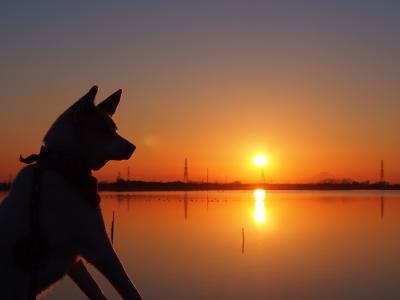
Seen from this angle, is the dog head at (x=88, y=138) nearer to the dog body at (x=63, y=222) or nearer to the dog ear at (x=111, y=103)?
the dog body at (x=63, y=222)

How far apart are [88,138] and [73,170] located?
162 millimetres

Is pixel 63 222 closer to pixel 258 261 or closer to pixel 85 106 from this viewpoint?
pixel 85 106

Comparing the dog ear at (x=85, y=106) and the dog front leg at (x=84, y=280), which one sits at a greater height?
the dog ear at (x=85, y=106)

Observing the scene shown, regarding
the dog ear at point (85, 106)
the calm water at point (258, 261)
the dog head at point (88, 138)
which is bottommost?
the calm water at point (258, 261)

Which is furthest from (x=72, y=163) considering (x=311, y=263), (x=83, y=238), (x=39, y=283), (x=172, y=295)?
(x=311, y=263)

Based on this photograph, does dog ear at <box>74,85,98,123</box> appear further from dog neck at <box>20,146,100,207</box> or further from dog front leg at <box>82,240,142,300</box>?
dog front leg at <box>82,240,142,300</box>

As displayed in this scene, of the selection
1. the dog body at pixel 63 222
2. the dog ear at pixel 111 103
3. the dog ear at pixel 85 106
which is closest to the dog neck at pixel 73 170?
the dog body at pixel 63 222

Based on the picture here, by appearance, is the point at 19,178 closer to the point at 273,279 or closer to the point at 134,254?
the point at 273,279

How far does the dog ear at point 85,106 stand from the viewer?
228 centimetres

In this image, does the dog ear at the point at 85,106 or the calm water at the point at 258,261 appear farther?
the calm water at the point at 258,261

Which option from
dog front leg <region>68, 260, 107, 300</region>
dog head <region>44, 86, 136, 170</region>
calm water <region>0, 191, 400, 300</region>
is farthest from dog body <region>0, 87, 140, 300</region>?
calm water <region>0, 191, 400, 300</region>

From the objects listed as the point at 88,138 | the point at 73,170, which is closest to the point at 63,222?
the point at 73,170

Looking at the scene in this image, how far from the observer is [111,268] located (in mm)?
2293

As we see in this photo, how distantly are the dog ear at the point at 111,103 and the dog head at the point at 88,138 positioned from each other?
133 mm
